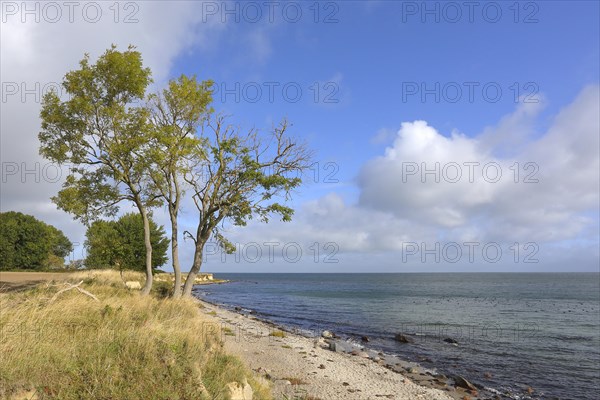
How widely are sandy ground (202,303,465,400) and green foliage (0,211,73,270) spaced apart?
216 ft

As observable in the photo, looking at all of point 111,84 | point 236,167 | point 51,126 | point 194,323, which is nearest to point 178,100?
point 111,84

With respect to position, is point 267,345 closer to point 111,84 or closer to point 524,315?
point 111,84

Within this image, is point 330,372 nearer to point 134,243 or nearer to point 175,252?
point 175,252

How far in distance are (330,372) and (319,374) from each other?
79cm

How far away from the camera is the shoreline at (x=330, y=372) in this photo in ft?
41.1

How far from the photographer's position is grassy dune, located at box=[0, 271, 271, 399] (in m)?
6.48

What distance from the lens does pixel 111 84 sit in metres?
21.1

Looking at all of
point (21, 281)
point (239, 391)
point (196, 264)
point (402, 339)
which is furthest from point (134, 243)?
point (239, 391)

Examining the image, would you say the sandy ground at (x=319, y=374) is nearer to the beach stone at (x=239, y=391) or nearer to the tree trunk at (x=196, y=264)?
the beach stone at (x=239, y=391)

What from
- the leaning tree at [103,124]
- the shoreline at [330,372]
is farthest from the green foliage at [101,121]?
the shoreline at [330,372]

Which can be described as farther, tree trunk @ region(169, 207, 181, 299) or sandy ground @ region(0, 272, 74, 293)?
sandy ground @ region(0, 272, 74, 293)

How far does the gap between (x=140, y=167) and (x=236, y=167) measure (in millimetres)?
5468

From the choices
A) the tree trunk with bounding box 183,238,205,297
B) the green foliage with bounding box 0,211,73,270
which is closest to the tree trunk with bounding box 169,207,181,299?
the tree trunk with bounding box 183,238,205,297

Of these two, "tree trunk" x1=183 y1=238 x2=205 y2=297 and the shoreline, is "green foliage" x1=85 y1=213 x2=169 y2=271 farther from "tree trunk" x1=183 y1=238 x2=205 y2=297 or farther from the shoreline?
the shoreline
